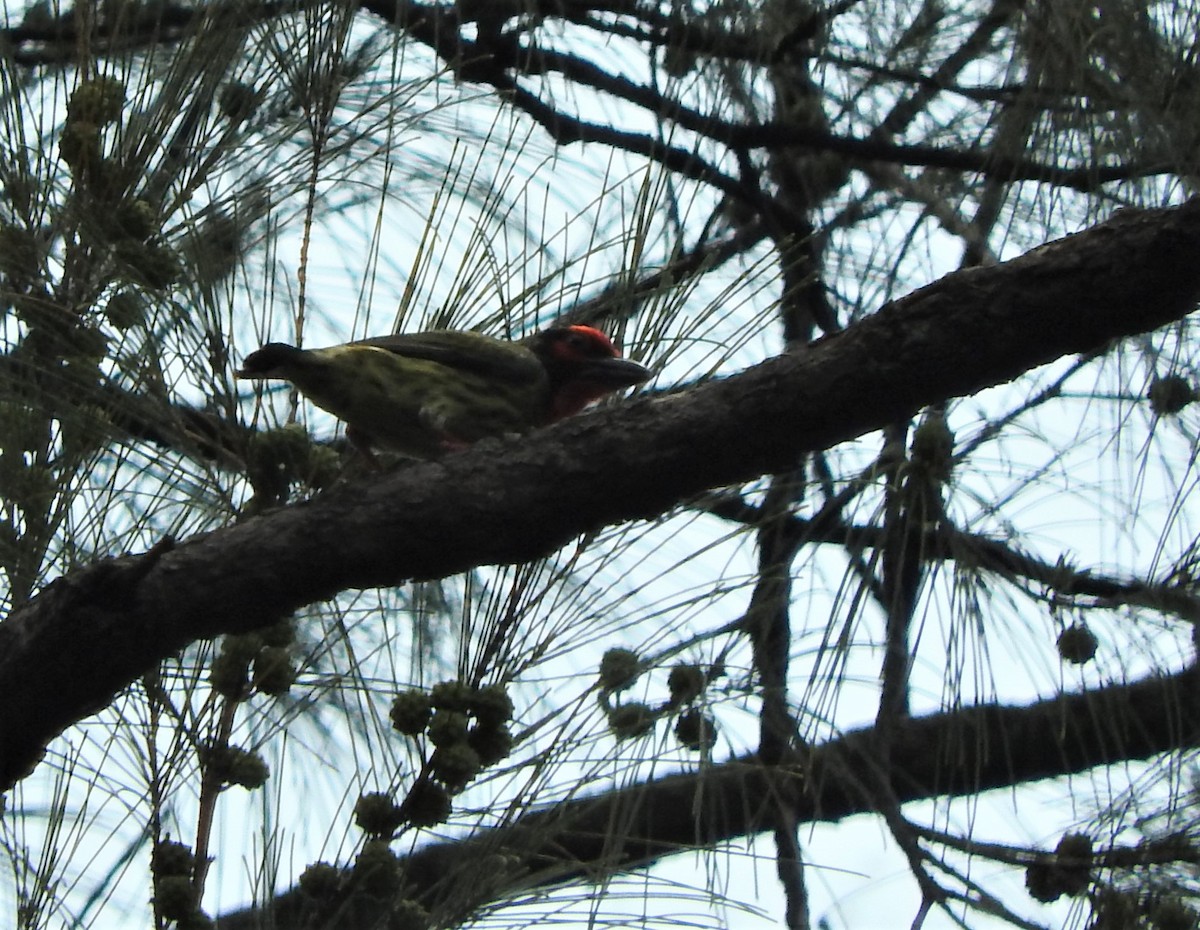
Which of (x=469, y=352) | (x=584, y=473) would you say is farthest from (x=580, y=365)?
(x=584, y=473)

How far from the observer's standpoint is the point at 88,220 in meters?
2.21

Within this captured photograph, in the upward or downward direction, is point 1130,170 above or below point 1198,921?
above

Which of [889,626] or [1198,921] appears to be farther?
[889,626]

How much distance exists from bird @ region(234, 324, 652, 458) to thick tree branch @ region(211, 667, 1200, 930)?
0.73m

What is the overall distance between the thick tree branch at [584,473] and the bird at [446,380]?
0.67 meters

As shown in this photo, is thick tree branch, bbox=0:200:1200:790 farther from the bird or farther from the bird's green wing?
the bird's green wing

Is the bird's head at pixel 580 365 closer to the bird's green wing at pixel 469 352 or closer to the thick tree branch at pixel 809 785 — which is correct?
the bird's green wing at pixel 469 352

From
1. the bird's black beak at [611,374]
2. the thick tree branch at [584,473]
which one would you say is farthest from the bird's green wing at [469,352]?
the thick tree branch at [584,473]

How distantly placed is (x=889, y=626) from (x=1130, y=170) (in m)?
0.96

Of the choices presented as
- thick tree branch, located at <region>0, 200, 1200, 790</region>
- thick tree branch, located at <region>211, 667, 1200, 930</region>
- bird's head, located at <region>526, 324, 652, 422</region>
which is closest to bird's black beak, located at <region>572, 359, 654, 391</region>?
bird's head, located at <region>526, 324, 652, 422</region>

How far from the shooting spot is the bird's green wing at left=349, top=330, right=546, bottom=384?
2.70 m

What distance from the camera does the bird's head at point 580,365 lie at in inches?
112

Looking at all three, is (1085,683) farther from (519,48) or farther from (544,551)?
(519,48)

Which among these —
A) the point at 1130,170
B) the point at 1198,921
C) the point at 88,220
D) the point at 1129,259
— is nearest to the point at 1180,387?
the point at 1130,170
